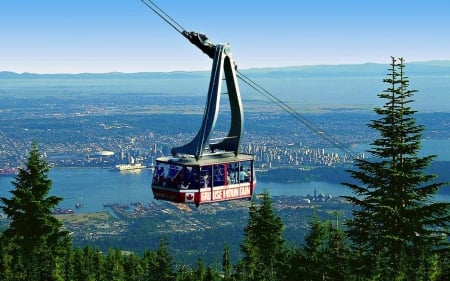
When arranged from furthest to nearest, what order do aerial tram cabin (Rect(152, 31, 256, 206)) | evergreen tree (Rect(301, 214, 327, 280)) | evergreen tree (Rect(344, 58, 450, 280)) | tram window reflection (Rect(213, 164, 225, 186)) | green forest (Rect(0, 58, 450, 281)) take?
1. tram window reflection (Rect(213, 164, 225, 186))
2. aerial tram cabin (Rect(152, 31, 256, 206))
3. evergreen tree (Rect(301, 214, 327, 280))
4. evergreen tree (Rect(344, 58, 450, 280))
5. green forest (Rect(0, 58, 450, 281))

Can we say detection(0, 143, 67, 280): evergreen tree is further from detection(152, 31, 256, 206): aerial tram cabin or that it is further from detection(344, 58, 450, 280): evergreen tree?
detection(344, 58, 450, 280): evergreen tree

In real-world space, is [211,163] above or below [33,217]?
above

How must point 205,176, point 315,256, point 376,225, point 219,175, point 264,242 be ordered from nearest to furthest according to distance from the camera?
point 376,225 → point 205,176 → point 219,175 → point 315,256 → point 264,242

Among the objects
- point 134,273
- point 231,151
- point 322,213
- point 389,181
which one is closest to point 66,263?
point 134,273

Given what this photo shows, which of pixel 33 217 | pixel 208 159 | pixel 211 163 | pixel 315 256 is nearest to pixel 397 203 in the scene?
pixel 315 256

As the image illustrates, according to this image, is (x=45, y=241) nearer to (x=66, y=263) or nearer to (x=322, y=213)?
(x=66, y=263)

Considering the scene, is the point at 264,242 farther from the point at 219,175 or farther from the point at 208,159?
the point at 208,159

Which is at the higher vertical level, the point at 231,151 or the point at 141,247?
the point at 231,151

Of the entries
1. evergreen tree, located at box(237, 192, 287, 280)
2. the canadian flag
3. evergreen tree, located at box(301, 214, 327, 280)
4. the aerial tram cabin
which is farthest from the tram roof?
evergreen tree, located at box(237, 192, 287, 280)
